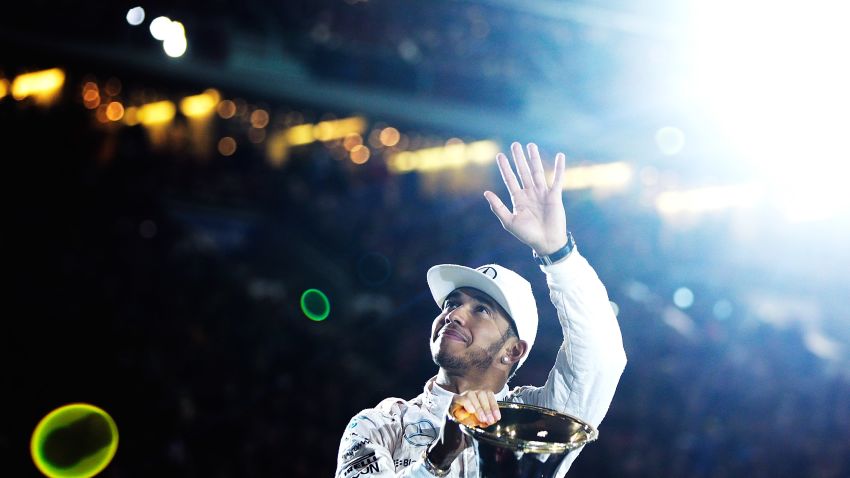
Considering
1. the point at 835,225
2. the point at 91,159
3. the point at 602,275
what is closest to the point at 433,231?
the point at 602,275

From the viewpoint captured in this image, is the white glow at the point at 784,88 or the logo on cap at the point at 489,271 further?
the white glow at the point at 784,88

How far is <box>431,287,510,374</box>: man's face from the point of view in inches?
98.0

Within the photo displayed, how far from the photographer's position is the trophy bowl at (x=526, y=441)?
193cm

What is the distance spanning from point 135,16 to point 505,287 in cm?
1286

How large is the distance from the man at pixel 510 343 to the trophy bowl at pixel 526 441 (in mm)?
176

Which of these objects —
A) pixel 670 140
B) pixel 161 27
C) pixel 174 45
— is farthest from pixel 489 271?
pixel 670 140

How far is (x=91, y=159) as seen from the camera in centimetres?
1290

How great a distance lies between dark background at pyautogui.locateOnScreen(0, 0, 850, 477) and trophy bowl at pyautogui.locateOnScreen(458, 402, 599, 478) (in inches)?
196

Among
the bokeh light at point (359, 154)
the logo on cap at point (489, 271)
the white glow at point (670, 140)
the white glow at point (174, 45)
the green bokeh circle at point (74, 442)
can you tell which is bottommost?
the green bokeh circle at point (74, 442)

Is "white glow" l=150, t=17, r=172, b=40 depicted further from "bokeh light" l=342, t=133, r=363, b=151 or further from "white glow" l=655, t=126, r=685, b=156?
"white glow" l=655, t=126, r=685, b=156

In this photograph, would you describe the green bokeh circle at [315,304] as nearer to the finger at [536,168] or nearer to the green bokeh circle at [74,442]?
the green bokeh circle at [74,442]

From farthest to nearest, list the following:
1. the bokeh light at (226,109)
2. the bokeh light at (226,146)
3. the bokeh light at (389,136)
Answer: the bokeh light at (389,136) → the bokeh light at (226,109) → the bokeh light at (226,146)

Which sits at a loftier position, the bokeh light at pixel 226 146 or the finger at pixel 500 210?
the bokeh light at pixel 226 146

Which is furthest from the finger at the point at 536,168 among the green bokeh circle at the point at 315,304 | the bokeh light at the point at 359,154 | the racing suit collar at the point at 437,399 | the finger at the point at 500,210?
the bokeh light at the point at 359,154
